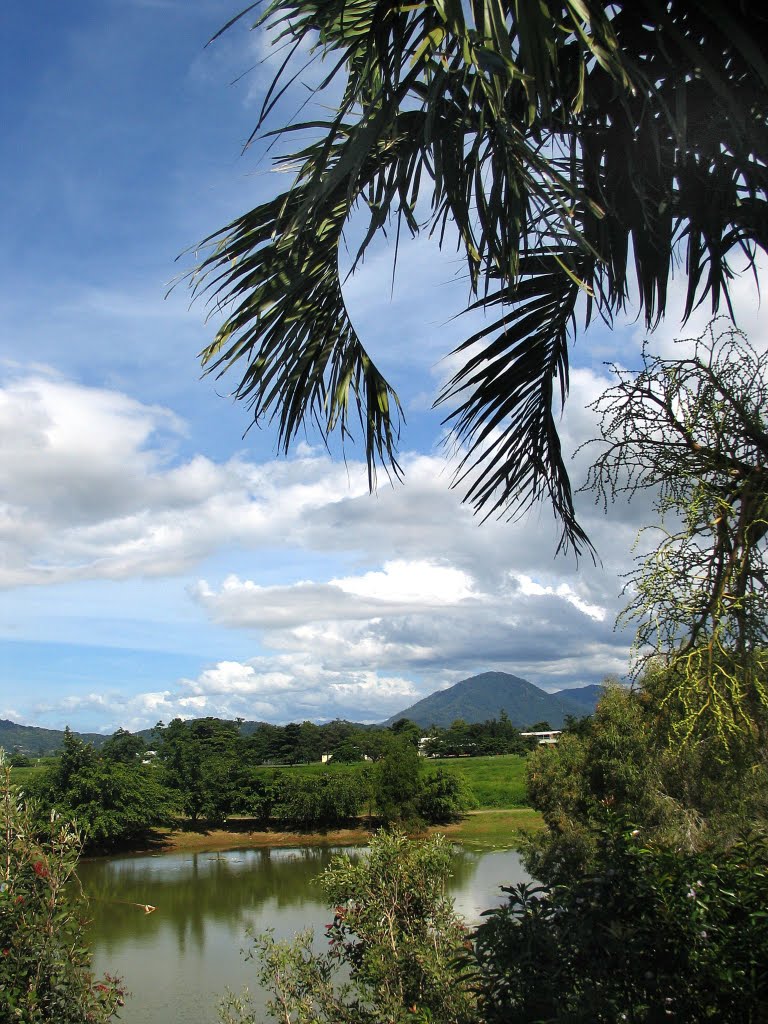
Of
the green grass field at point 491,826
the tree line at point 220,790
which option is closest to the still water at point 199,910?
the tree line at point 220,790

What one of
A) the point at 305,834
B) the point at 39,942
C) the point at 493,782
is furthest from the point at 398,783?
the point at 39,942

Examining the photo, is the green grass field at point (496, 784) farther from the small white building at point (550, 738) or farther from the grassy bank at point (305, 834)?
the small white building at point (550, 738)

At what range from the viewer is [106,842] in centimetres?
3164

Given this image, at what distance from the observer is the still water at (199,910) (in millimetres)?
13461

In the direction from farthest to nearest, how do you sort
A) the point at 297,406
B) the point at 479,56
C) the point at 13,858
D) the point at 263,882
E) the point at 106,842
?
the point at 106,842, the point at 263,882, the point at 13,858, the point at 297,406, the point at 479,56

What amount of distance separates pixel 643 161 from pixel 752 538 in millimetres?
861

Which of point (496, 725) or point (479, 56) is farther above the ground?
point (479, 56)

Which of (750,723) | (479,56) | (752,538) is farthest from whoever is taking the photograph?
(752,538)

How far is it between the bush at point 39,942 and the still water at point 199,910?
17.1ft

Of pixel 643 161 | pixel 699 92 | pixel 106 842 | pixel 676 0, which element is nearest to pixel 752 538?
pixel 643 161

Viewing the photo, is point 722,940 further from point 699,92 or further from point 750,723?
point 699,92

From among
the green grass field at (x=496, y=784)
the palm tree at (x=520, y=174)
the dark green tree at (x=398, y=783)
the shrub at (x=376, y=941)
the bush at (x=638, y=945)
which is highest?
the palm tree at (x=520, y=174)

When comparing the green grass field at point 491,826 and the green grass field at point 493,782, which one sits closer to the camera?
the green grass field at point 491,826

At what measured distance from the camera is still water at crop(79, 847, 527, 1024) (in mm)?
13461
